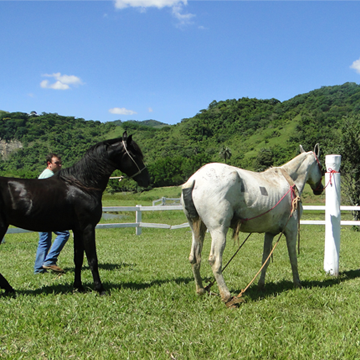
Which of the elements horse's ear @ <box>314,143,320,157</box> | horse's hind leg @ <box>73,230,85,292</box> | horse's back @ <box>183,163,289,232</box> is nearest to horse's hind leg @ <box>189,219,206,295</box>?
A: horse's back @ <box>183,163,289,232</box>

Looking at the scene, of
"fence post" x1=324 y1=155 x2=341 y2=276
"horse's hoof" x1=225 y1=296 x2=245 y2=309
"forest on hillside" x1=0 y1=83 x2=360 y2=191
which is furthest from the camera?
"forest on hillside" x1=0 y1=83 x2=360 y2=191

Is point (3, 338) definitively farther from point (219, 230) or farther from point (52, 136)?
point (52, 136)

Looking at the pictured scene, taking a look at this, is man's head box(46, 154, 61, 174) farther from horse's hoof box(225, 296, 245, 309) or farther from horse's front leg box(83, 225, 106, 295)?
horse's hoof box(225, 296, 245, 309)

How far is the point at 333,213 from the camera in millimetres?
5891

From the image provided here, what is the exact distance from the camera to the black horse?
14.5 ft

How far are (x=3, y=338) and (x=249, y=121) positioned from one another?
14976 cm

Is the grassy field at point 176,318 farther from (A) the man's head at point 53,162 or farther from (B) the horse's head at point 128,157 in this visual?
(A) the man's head at point 53,162

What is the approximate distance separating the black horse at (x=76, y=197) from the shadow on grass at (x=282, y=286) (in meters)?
2.21

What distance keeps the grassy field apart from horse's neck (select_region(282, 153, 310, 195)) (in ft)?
5.43

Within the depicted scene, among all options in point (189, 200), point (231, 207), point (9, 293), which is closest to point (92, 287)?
point (9, 293)

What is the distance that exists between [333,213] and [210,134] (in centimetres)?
14884

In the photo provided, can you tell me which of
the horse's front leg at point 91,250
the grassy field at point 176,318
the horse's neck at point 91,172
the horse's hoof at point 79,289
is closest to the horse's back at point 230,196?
the grassy field at point 176,318

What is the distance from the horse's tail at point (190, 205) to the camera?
4.27 meters

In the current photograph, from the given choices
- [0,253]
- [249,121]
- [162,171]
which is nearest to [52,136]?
[162,171]
